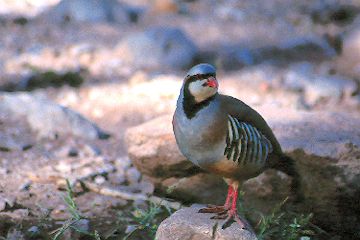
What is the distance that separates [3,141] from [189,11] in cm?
389

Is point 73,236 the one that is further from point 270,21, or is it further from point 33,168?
point 270,21

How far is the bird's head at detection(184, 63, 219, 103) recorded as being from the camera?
2.79 metres

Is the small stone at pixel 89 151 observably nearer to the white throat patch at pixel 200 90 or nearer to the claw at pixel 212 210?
the claw at pixel 212 210

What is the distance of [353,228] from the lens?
3.54 meters

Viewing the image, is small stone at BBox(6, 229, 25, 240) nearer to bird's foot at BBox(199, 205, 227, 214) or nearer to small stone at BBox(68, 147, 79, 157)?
bird's foot at BBox(199, 205, 227, 214)

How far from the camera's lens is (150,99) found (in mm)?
5539

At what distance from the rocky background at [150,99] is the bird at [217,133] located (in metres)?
0.43

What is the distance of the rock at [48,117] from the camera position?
464 centimetres

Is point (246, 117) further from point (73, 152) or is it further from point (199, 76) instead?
point (73, 152)

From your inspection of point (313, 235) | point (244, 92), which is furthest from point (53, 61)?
point (313, 235)

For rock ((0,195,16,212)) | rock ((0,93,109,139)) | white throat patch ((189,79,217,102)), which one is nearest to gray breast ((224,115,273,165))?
white throat patch ((189,79,217,102))

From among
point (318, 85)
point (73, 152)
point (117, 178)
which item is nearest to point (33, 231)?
point (117, 178)

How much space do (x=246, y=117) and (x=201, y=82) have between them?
384 mm

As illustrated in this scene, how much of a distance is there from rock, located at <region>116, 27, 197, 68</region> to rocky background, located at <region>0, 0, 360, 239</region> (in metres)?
0.01
